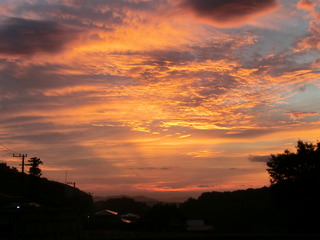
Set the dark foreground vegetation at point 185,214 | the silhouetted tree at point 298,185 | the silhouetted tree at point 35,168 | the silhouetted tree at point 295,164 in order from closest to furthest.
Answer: the dark foreground vegetation at point 185,214 < the silhouetted tree at point 298,185 < the silhouetted tree at point 295,164 < the silhouetted tree at point 35,168

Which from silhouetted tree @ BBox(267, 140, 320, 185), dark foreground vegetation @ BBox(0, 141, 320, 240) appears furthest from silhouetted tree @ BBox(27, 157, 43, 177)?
silhouetted tree @ BBox(267, 140, 320, 185)

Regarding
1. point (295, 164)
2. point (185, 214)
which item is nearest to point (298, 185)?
point (295, 164)

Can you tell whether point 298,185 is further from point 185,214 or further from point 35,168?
point 35,168

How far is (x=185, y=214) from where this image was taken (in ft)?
251

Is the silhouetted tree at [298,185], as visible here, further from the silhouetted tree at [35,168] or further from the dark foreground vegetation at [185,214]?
the silhouetted tree at [35,168]

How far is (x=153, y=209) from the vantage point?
202ft

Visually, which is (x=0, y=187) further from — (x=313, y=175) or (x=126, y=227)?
(x=313, y=175)

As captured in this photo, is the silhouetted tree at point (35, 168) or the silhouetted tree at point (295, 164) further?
the silhouetted tree at point (35, 168)

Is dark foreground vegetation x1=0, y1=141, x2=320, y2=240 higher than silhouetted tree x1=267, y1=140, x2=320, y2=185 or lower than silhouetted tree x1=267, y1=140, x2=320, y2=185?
lower

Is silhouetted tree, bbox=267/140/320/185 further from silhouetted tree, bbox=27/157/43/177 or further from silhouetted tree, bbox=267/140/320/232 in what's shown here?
silhouetted tree, bbox=27/157/43/177

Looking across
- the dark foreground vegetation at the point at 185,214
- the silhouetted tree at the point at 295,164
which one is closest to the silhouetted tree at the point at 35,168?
the dark foreground vegetation at the point at 185,214

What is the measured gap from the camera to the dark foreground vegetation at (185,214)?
1128 inches

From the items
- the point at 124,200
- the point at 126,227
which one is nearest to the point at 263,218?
the point at 126,227

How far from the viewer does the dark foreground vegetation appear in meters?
28.7
